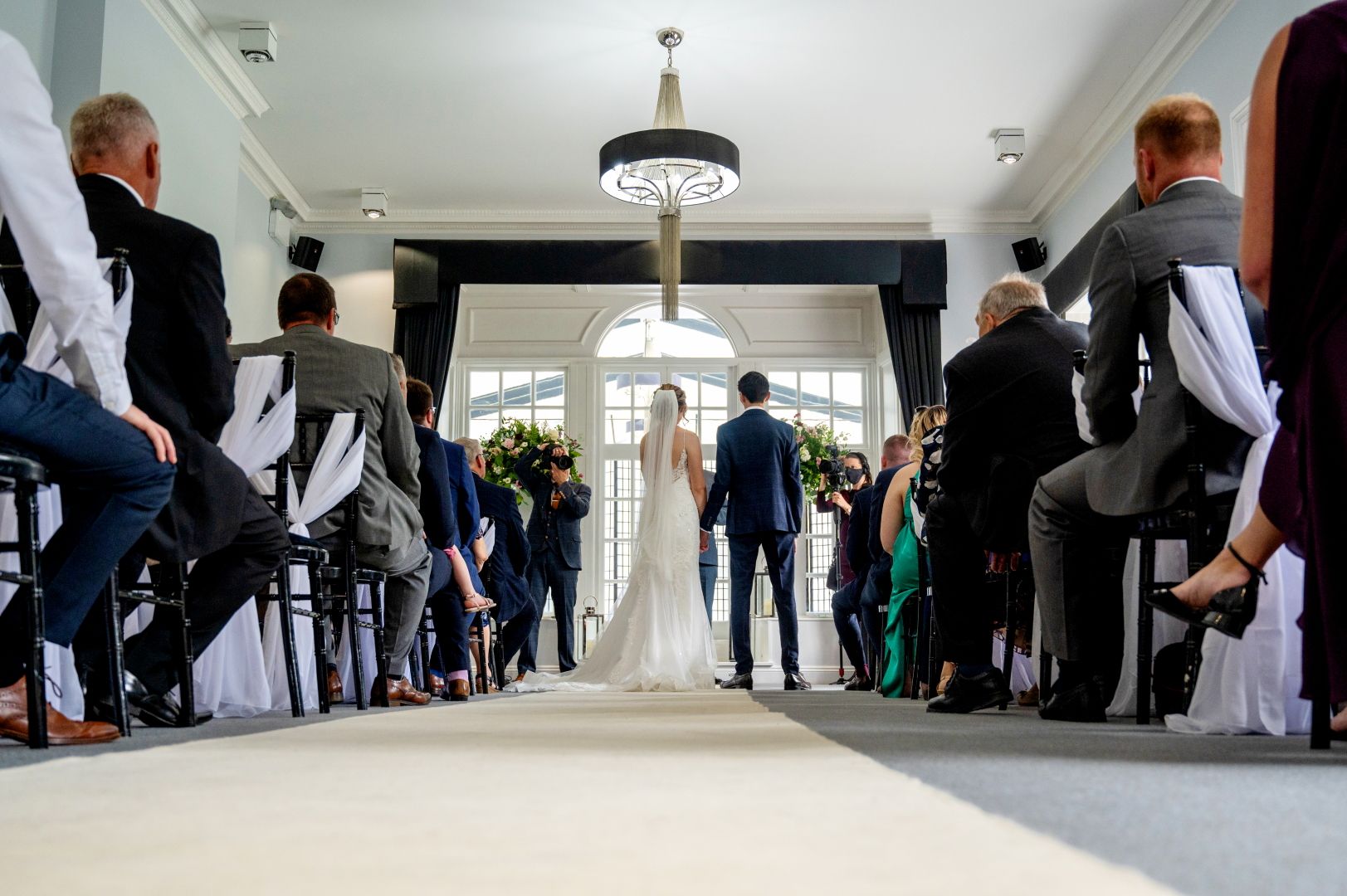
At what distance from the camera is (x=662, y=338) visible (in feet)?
32.9

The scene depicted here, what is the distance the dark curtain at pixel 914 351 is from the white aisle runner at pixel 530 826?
7025 mm

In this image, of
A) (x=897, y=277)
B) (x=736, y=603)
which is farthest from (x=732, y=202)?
(x=736, y=603)

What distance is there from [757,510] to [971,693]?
285 centimetres

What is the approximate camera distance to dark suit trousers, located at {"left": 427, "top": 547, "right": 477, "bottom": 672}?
430cm

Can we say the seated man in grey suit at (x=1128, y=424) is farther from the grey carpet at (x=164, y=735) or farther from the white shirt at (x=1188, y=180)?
the grey carpet at (x=164, y=735)

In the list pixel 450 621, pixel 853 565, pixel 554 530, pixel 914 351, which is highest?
pixel 914 351

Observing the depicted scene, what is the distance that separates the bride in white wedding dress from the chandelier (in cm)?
70

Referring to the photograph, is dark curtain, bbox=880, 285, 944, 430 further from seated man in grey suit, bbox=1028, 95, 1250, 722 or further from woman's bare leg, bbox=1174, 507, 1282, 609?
woman's bare leg, bbox=1174, 507, 1282, 609

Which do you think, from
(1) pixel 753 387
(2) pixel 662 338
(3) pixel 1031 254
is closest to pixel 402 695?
(1) pixel 753 387

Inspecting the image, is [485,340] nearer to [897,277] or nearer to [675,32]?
[897,277]

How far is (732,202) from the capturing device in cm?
854

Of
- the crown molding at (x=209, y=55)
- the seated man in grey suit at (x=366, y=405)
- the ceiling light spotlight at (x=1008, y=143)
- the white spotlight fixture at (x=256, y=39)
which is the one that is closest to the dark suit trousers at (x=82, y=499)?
the seated man in grey suit at (x=366, y=405)

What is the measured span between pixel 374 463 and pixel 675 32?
352 cm

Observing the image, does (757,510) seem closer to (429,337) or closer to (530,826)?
(429,337)
